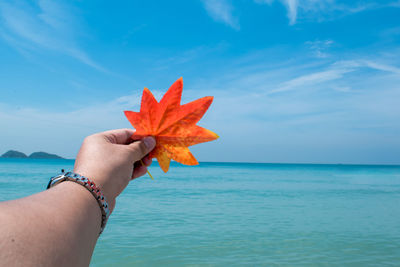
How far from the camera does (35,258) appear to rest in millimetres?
540

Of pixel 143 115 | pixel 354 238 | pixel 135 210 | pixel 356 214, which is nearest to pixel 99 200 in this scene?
pixel 143 115

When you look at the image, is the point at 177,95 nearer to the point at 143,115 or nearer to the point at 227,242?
the point at 143,115

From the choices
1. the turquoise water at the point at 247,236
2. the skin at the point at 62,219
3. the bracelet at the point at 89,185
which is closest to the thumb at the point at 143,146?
the skin at the point at 62,219

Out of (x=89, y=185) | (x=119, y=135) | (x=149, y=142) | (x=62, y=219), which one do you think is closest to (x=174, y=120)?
(x=149, y=142)

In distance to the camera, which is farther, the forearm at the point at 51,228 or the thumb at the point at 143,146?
the thumb at the point at 143,146

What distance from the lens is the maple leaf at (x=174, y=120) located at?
4.22 feet

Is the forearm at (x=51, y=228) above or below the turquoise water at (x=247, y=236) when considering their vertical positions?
above

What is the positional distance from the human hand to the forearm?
5.0 inches

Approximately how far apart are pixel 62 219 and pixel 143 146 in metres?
0.64

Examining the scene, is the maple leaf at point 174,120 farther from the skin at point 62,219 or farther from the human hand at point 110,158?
the skin at point 62,219

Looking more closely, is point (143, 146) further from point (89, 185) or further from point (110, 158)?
Result: point (89, 185)

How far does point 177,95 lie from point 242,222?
8019 millimetres

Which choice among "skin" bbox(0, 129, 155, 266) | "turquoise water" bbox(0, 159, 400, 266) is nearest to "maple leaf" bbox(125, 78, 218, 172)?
"skin" bbox(0, 129, 155, 266)

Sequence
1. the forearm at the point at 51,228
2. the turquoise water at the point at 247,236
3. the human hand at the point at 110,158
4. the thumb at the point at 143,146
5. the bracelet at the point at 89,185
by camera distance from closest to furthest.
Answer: the forearm at the point at 51,228 → the bracelet at the point at 89,185 → the human hand at the point at 110,158 → the thumb at the point at 143,146 → the turquoise water at the point at 247,236
